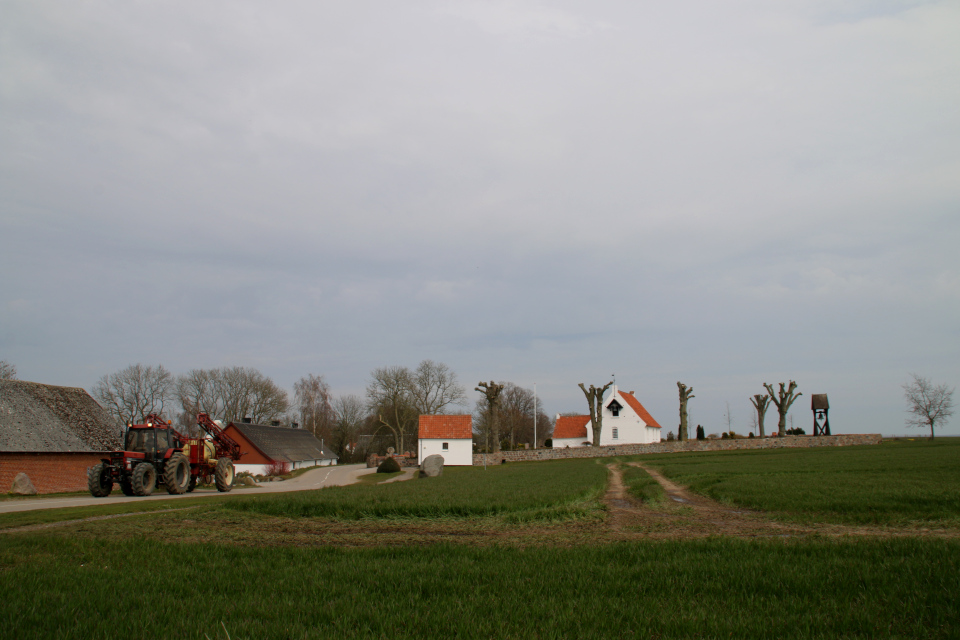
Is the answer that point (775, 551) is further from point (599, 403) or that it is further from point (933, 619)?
point (599, 403)

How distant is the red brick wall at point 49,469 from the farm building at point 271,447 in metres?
15.1

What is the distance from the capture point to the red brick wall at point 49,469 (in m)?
30.3

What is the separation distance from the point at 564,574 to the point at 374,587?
226 centimetres

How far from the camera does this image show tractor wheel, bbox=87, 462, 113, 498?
24.0m

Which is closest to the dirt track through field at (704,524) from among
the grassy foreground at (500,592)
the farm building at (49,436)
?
the grassy foreground at (500,592)

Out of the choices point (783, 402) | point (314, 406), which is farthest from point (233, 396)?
point (783, 402)

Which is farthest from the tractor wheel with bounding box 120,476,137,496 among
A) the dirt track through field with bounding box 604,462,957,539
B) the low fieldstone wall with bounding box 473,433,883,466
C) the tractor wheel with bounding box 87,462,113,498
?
the low fieldstone wall with bounding box 473,433,883,466

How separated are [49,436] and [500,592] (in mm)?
37747

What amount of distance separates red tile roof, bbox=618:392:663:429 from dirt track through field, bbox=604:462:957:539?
62.2 metres

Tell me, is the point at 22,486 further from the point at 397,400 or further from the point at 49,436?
the point at 397,400

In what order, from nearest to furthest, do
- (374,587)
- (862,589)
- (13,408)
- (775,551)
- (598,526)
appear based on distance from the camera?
(862,589)
(374,587)
(775,551)
(598,526)
(13,408)

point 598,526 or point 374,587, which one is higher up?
point 374,587

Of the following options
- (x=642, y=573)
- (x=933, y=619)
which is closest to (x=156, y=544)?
(x=642, y=573)

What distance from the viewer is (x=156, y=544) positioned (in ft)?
31.1
